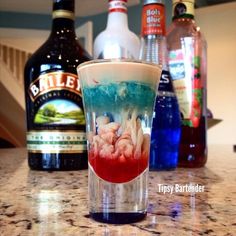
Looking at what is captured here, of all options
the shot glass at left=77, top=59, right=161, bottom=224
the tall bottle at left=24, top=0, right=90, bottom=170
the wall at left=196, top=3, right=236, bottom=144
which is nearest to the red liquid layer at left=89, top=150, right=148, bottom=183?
the shot glass at left=77, top=59, right=161, bottom=224

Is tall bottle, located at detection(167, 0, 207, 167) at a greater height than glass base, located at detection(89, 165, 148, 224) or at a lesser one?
greater

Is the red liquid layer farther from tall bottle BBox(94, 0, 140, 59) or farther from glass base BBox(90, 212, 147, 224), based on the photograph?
tall bottle BBox(94, 0, 140, 59)

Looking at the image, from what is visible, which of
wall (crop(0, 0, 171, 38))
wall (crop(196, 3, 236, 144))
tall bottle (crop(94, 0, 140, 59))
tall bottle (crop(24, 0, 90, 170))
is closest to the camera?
tall bottle (crop(24, 0, 90, 170))

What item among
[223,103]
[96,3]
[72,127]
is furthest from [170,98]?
[223,103]

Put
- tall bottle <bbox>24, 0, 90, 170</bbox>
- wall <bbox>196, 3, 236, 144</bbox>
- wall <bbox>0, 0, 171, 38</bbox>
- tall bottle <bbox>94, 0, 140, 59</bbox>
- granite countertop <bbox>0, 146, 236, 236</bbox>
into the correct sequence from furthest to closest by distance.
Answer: wall <bbox>196, 3, 236, 144</bbox>
wall <bbox>0, 0, 171, 38</bbox>
tall bottle <bbox>94, 0, 140, 59</bbox>
tall bottle <bbox>24, 0, 90, 170</bbox>
granite countertop <bbox>0, 146, 236, 236</bbox>

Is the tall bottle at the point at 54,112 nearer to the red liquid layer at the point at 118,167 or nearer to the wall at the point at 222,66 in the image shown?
the red liquid layer at the point at 118,167

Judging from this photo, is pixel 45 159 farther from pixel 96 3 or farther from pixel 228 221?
pixel 96 3

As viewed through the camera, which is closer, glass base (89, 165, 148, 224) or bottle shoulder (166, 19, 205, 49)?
glass base (89, 165, 148, 224)
